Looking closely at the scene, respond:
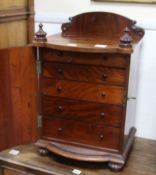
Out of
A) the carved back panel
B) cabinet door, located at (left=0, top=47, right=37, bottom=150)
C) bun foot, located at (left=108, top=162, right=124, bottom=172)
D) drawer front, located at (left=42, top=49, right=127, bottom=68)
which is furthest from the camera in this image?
the carved back panel

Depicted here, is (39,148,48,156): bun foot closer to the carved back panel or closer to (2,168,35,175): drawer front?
(2,168,35,175): drawer front

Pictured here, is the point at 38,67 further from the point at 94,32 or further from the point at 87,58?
the point at 94,32

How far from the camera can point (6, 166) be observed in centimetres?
161

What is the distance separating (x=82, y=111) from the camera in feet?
4.90

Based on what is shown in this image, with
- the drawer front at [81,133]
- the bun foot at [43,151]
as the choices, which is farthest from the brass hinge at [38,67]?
the bun foot at [43,151]

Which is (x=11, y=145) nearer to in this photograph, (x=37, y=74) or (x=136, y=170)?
(x=37, y=74)

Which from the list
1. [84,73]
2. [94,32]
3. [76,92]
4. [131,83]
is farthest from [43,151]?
[94,32]

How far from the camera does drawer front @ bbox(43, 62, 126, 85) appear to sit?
1.39m

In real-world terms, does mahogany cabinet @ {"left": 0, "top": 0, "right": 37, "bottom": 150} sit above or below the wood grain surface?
above

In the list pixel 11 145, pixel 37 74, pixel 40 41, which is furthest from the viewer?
pixel 11 145

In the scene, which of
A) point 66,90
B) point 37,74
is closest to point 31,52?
point 37,74

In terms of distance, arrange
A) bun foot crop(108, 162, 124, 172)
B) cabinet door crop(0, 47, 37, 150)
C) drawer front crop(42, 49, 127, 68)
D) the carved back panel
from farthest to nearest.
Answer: the carved back panel < cabinet door crop(0, 47, 37, 150) < bun foot crop(108, 162, 124, 172) < drawer front crop(42, 49, 127, 68)

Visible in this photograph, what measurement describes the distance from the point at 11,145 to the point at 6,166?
0.15m

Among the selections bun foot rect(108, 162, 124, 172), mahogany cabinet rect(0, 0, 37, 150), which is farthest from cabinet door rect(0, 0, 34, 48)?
bun foot rect(108, 162, 124, 172)
